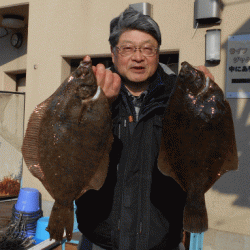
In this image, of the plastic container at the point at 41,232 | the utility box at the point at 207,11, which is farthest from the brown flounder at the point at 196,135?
the plastic container at the point at 41,232

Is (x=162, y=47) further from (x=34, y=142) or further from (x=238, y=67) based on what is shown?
(x=34, y=142)

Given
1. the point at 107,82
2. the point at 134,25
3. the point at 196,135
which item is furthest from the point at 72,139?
the point at 134,25

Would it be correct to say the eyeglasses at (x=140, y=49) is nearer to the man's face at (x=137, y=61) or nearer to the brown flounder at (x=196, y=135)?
the man's face at (x=137, y=61)

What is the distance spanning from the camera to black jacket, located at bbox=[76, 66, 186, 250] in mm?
2062

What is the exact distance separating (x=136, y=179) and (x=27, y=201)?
4.08m

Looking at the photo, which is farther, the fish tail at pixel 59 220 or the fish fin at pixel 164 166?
the fish fin at pixel 164 166

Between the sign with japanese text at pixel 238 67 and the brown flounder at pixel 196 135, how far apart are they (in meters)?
3.07

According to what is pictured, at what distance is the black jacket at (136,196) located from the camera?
2.06 m

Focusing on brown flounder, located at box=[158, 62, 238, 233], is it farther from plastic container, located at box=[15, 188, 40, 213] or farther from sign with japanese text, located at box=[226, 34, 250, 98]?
plastic container, located at box=[15, 188, 40, 213]

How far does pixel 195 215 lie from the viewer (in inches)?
68.0

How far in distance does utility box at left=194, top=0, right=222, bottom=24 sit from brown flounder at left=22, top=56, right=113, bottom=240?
11.7 feet

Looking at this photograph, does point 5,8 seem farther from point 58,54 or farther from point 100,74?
point 100,74

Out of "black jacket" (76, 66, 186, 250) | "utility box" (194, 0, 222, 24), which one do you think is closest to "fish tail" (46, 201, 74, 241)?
"black jacket" (76, 66, 186, 250)

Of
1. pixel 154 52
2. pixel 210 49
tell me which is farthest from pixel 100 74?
pixel 210 49
